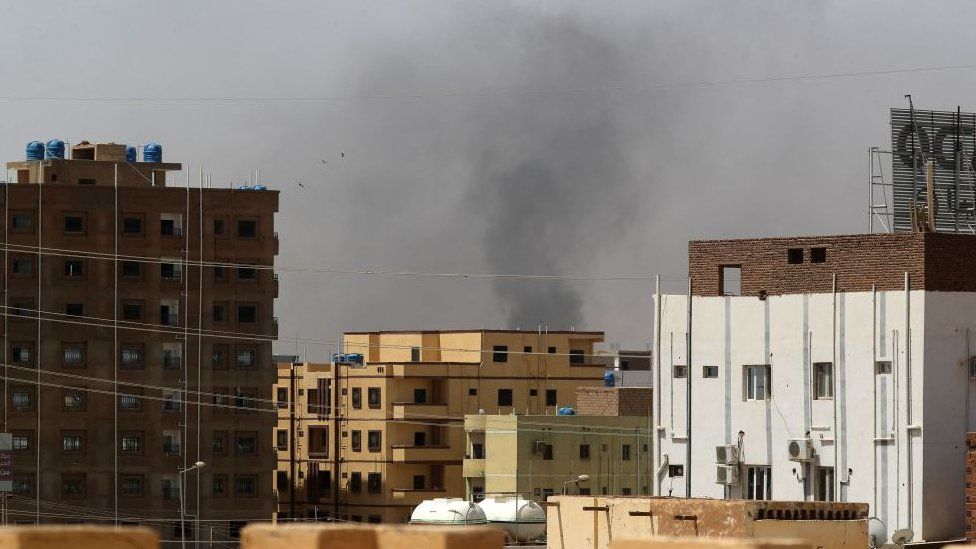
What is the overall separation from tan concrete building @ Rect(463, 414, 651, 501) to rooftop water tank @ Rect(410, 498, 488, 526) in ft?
34.7

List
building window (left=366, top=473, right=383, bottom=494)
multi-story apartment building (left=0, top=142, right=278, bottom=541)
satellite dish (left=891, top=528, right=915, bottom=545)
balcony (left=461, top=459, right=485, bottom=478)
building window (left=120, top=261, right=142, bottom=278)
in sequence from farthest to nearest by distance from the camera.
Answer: building window (left=366, top=473, right=383, bottom=494) → balcony (left=461, top=459, right=485, bottom=478) → building window (left=120, top=261, right=142, bottom=278) → multi-story apartment building (left=0, top=142, right=278, bottom=541) → satellite dish (left=891, top=528, right=915, bottom=545)

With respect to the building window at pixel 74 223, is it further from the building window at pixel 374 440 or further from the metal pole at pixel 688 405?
the metal pole at pixel 688 405

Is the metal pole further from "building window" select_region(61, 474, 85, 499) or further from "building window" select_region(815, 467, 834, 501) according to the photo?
"building window" select_region(61, 474, 85, 499)

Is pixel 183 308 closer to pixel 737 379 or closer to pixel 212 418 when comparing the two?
pixel 212 418

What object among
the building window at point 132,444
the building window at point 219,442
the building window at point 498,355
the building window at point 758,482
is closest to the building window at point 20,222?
the building window at point 132,444

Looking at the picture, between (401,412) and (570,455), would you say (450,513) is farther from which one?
(401,412)

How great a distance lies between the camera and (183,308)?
348ft

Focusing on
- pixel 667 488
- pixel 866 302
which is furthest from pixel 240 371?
pixel 866 302

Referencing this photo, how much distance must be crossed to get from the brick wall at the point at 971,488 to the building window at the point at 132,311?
6670 centimetres

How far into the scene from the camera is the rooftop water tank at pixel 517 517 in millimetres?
91688

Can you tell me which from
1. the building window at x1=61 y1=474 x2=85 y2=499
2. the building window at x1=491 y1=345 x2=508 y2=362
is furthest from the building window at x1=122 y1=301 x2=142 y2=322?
the building window at x1=491 y1=345 x2=508 y2=362

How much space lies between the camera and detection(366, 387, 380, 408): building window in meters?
123

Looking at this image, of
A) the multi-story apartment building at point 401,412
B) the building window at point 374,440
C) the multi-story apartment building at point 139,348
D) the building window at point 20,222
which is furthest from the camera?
the building window at point 374,440

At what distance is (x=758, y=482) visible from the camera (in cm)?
5509
